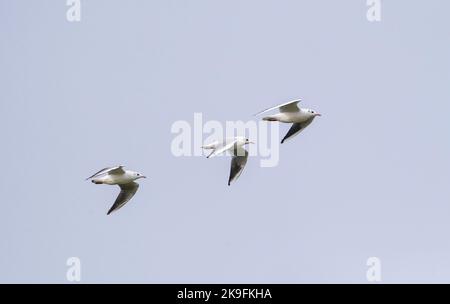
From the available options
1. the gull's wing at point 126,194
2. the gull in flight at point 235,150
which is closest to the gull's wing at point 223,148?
the gull in flight at point 235,150

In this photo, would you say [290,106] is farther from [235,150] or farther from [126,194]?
[126,194]

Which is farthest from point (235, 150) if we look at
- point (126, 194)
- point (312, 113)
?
point (126, 194)

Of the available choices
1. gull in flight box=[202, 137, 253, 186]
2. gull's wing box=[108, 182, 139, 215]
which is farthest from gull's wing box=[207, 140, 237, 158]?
gull's wing box=[108, 182, 139, 215]

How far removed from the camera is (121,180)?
1859 cm

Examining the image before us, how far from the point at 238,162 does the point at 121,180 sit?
1.89m

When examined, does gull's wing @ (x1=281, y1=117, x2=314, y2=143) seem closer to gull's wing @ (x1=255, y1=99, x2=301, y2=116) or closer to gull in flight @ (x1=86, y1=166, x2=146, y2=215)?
gull's wing @ (x1=255, y1=99, x2=301, y2=116)
